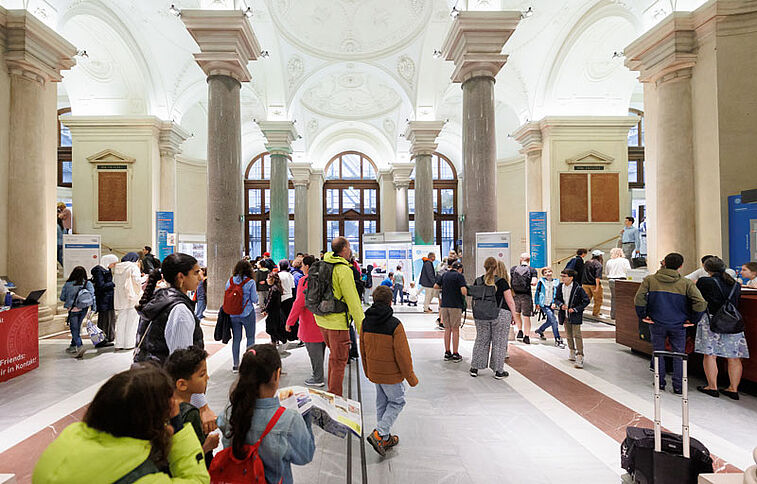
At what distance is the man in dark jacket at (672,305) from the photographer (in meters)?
4.33

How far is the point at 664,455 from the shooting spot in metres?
2.37

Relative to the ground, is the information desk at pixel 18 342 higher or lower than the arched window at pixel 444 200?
lower

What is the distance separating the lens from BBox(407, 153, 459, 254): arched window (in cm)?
2547

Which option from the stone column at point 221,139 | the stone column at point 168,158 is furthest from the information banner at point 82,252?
the stone column at point 168,158

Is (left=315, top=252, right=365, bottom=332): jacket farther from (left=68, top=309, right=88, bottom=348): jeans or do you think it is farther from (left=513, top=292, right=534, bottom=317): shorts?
(left=68, top=309, right=88, bottom=348): jeans

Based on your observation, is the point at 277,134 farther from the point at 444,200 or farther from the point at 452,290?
the point at 444,200

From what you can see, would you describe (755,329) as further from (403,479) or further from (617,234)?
(617,234)

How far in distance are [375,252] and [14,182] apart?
9.74m

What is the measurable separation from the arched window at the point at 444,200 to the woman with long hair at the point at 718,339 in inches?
822

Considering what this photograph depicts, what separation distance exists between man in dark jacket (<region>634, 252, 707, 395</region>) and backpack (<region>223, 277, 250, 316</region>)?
4705mm

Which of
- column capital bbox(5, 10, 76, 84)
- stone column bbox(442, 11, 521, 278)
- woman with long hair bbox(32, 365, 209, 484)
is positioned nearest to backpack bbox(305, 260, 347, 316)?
woman with long hair bbox(32, 365, 209, 484)

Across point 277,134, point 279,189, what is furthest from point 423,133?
point 279,189

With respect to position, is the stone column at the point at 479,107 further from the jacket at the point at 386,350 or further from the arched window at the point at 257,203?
the arched window at the point at 257,203

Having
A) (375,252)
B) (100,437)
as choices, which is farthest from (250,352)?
(375,252)
